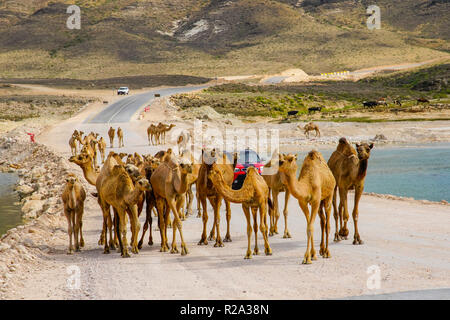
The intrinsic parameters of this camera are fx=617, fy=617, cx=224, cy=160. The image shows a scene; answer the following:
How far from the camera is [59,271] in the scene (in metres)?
12.4

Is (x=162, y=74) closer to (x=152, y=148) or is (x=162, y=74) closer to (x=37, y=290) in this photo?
(x=152, y=148)

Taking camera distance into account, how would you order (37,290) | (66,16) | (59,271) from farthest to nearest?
(66,16) → (59,271) → (37,290)

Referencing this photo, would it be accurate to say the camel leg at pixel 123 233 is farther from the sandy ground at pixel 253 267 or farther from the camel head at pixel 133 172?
the camel head at pixel 133 172

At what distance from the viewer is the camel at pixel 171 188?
1329 centimetres

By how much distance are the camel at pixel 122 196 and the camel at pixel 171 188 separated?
60cm

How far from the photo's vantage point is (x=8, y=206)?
1072 inches

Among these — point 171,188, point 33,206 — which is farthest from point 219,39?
point 171,188

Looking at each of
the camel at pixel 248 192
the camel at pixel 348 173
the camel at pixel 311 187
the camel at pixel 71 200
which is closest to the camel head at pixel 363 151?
the camel at pixel 348 173

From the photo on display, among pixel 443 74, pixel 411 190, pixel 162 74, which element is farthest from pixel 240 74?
pixel 411 190

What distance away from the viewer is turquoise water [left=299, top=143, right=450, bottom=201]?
1096 inches

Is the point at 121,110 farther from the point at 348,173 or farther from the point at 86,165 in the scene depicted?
the point at 348,173

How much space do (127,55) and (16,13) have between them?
209 feet

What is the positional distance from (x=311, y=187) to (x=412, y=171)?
78.3 ft
